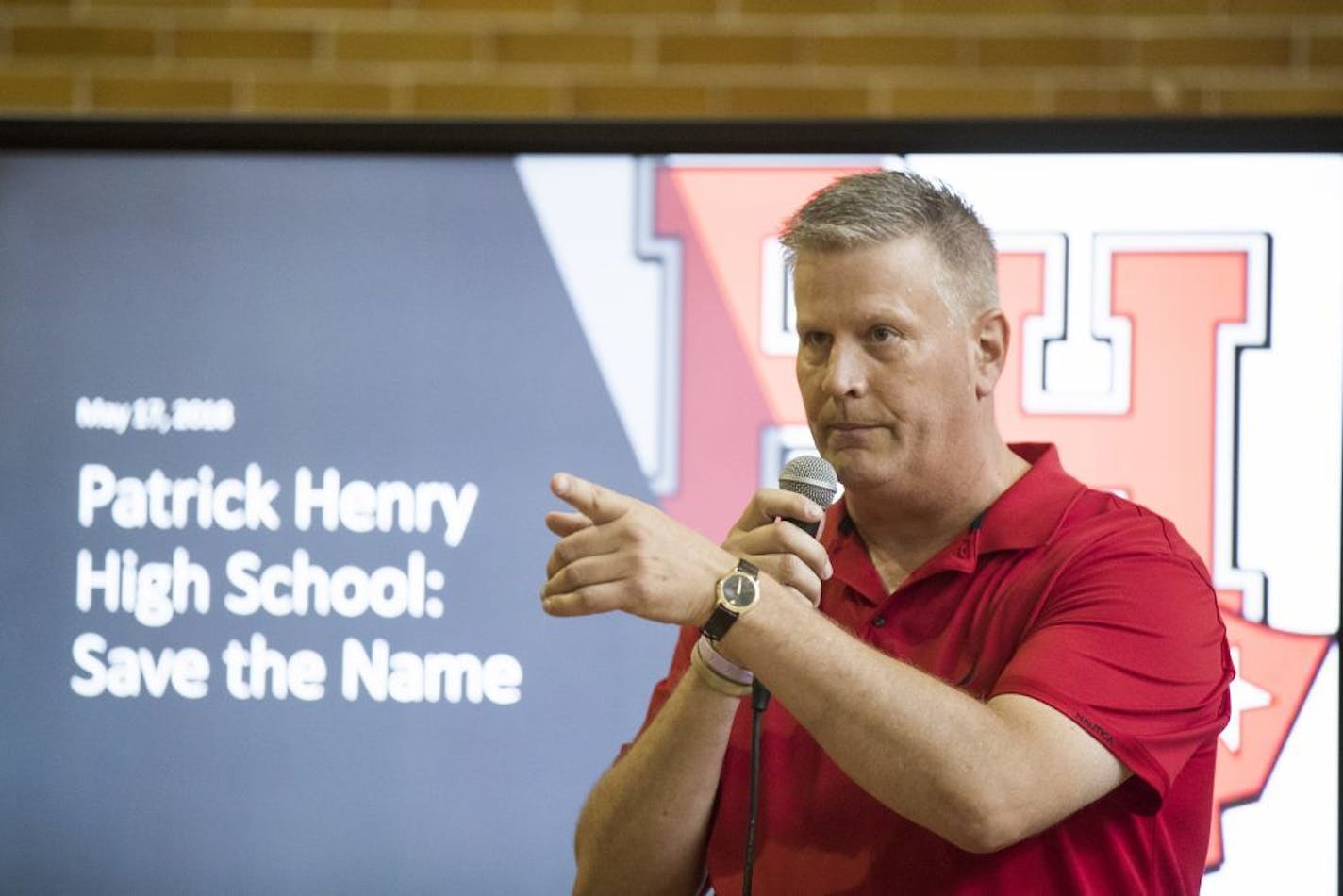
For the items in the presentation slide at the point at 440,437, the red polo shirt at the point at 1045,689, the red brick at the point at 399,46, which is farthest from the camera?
the red brick at the point at 399,46

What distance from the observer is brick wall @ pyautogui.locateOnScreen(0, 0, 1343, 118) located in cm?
271

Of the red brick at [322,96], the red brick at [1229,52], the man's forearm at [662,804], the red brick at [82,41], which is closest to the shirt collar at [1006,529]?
the man's forearm at [662,804]

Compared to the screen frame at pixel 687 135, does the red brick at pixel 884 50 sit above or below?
above

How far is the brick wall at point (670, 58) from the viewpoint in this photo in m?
2.71

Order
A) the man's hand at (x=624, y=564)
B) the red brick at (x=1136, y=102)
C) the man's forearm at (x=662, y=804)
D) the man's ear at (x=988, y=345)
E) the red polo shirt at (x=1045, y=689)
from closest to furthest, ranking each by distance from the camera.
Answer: the man's hand at (x=624, y=564) → the red polo shirt at (x=1045, y=689) → the man's forearm at (x=662, y=804) → the man's ear at (x=988, y=345) → the red brick at (x=1136, y=102)

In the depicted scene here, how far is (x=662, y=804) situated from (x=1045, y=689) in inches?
17.6

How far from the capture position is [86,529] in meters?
2.62

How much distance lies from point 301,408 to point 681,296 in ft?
2.36

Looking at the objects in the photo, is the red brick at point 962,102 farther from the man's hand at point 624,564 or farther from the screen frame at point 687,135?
the man's hand at point 624,564

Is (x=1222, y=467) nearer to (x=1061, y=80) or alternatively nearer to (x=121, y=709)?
(x=1061, y=80)

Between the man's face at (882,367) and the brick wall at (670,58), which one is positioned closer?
the man's face at (882,367)

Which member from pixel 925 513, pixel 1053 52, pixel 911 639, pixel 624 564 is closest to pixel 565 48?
pixel 1053 52

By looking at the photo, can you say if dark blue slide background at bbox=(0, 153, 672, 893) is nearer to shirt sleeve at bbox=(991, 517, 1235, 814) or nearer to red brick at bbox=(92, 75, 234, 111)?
red brick at bbox=(92, 75, 234, 111)

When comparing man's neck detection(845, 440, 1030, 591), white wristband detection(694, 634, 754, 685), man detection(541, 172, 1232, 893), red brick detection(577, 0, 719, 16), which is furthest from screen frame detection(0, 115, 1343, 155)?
white wristband detection(694, 634, 754, 685)
